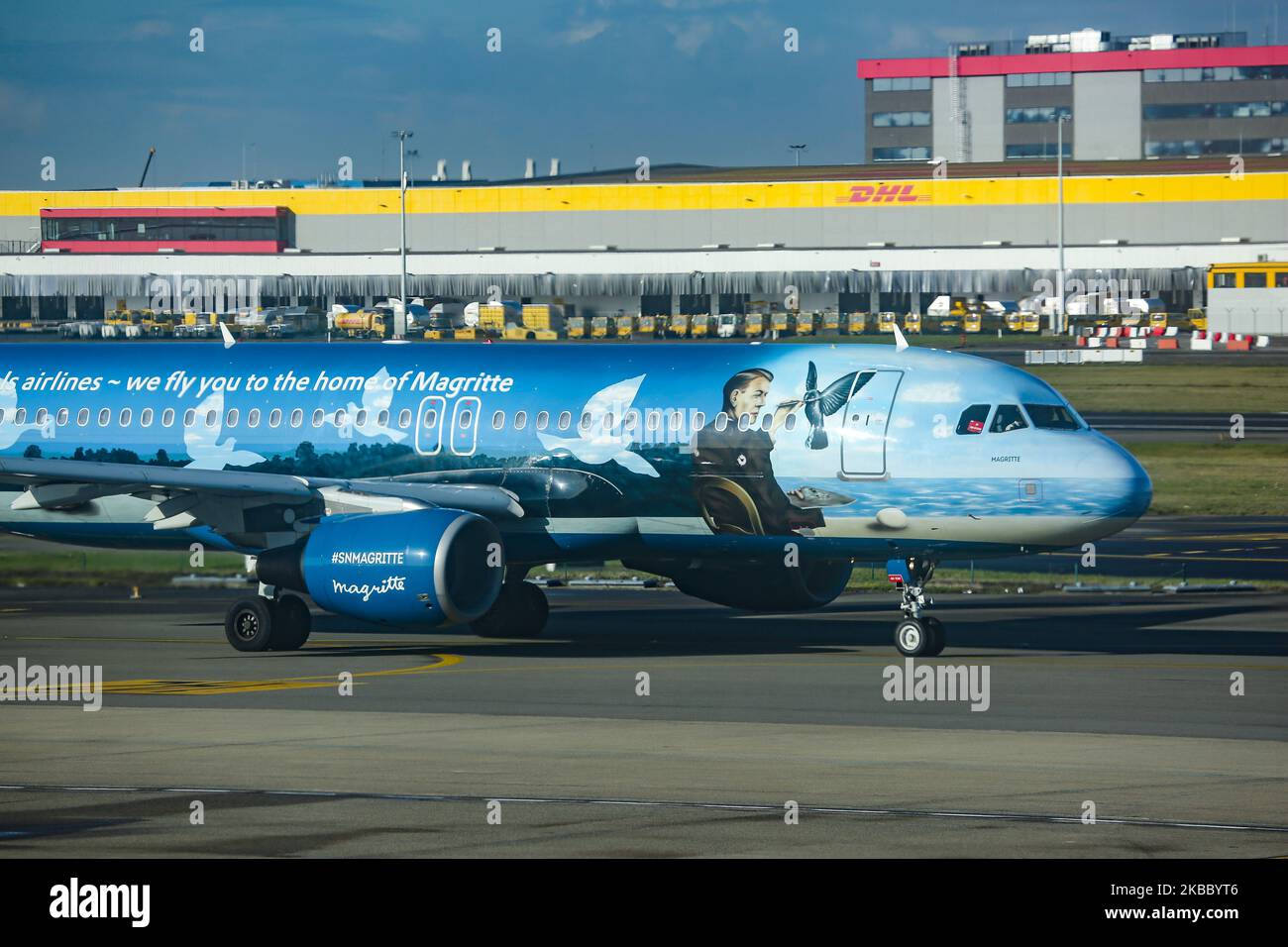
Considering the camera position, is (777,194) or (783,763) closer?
(783,763)

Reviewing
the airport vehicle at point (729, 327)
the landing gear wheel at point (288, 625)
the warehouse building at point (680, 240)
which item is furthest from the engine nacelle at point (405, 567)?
the warehouse building at point (680, 240)

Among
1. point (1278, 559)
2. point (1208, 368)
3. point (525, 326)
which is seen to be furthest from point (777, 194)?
point (1278, 559)

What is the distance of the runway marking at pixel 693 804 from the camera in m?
17.2

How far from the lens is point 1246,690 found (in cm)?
2695

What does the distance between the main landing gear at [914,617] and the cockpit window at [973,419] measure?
2331 millimetres

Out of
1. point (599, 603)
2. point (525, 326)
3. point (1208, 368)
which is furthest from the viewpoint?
point (525, 326)

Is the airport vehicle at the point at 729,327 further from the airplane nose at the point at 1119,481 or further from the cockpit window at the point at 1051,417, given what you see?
the airplane nose at the point at 1119,481

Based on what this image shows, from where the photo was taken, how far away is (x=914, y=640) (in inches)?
1182

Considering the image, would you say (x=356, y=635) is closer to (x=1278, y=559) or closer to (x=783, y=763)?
(x=783, y=763)

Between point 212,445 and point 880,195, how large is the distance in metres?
107

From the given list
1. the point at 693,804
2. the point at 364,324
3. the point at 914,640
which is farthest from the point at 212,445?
the point at 364,324

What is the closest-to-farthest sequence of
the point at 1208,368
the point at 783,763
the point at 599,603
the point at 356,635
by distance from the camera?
the point at 783,763
the point at 356,635
the point at 599,603
the point at 1208,368

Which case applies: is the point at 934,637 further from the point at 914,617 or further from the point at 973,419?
the point at 973,419

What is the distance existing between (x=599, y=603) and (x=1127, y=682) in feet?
47.8
